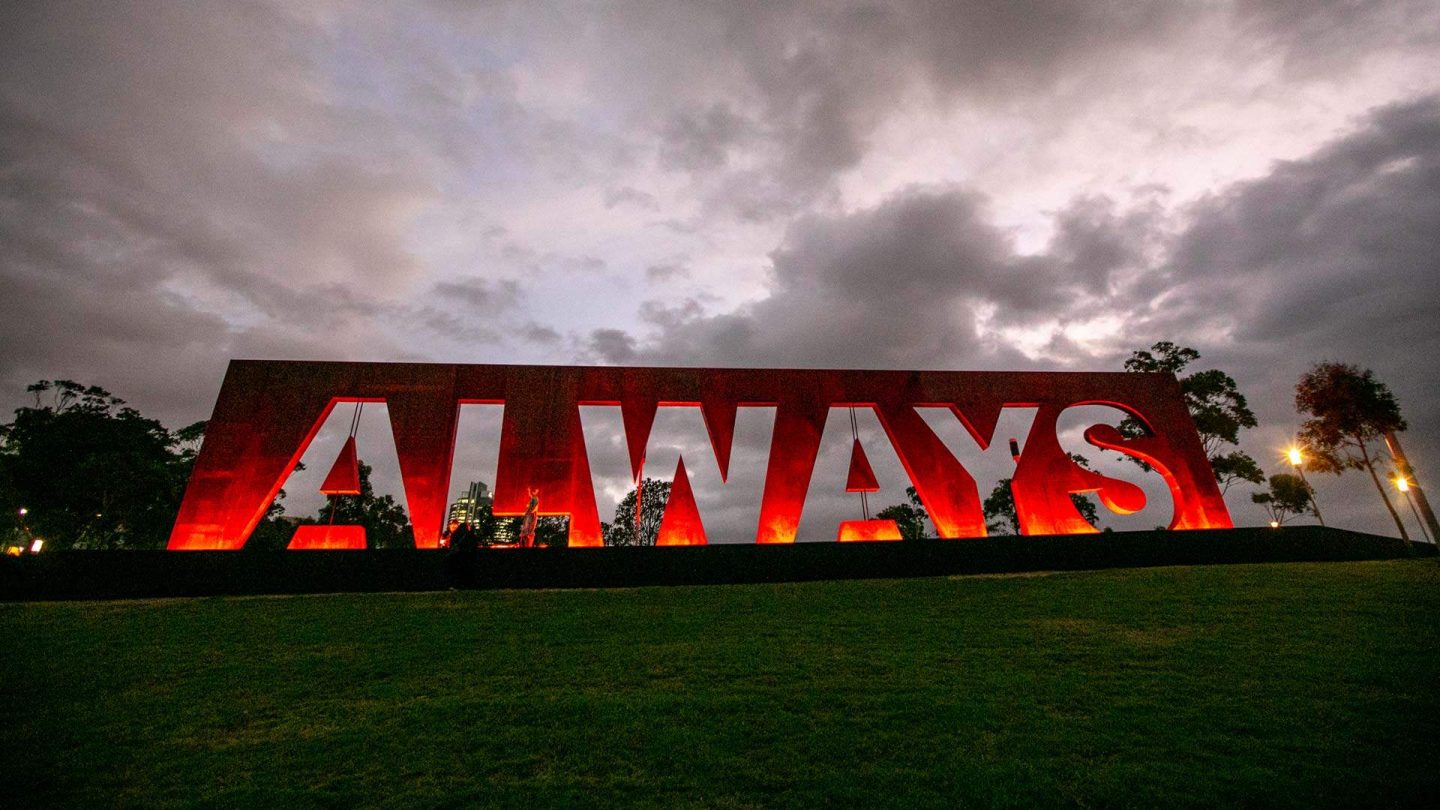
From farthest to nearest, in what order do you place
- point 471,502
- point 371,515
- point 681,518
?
1. point 471,502
2. point 371,515
3. point 681,518

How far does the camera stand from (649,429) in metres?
14.9

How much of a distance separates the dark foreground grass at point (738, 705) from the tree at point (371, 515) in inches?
1457

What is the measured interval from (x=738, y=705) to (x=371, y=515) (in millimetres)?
48733

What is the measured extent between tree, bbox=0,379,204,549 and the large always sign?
1895cm

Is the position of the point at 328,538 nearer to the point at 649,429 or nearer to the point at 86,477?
the point at 649,429

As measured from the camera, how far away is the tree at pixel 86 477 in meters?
25.8

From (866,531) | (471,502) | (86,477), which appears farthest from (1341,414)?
(471,502)

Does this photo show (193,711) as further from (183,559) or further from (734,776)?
(183,559)

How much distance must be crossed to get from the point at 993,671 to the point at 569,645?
15.6ft

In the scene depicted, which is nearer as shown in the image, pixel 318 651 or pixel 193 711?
pixel 193 711

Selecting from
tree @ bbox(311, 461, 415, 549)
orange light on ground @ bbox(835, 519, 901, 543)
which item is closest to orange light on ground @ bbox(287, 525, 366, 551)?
orange light on ground @ bbox(835, 519, 901, 543)

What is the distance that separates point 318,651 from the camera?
7.05 m

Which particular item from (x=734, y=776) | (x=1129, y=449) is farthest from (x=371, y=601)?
(x=1129, y=449)

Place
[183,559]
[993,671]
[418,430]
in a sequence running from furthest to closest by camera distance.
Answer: [418,430] → [183,559] → [993,671]
